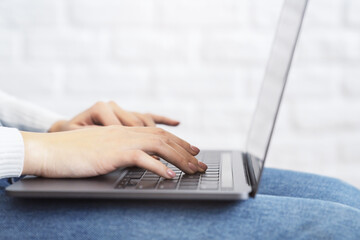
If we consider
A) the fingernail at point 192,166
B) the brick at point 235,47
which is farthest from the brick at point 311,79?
the fingernail at point 192,166

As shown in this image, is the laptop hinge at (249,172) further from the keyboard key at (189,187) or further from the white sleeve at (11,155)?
the white sleeve at (11,155)

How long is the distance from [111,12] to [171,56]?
0.76 ft

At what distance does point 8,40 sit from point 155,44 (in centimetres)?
46

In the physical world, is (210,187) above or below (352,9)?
below

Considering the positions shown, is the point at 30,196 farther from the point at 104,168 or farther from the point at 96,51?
the point at 96,51

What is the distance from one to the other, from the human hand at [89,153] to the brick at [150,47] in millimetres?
823

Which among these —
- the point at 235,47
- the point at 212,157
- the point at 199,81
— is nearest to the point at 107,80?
the point at 199,81

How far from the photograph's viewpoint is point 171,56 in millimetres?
1458

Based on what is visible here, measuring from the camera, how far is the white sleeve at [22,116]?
1012mm

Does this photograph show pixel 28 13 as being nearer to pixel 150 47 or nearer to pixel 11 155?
pixel 150 47

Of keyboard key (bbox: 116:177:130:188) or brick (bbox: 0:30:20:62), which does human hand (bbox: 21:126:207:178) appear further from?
brick (bbox: 0:30:20:62)

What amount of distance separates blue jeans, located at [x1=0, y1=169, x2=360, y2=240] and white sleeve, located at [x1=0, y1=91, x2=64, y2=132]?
46 cm

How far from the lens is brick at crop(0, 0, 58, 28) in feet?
4.74

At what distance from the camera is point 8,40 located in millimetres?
1443
